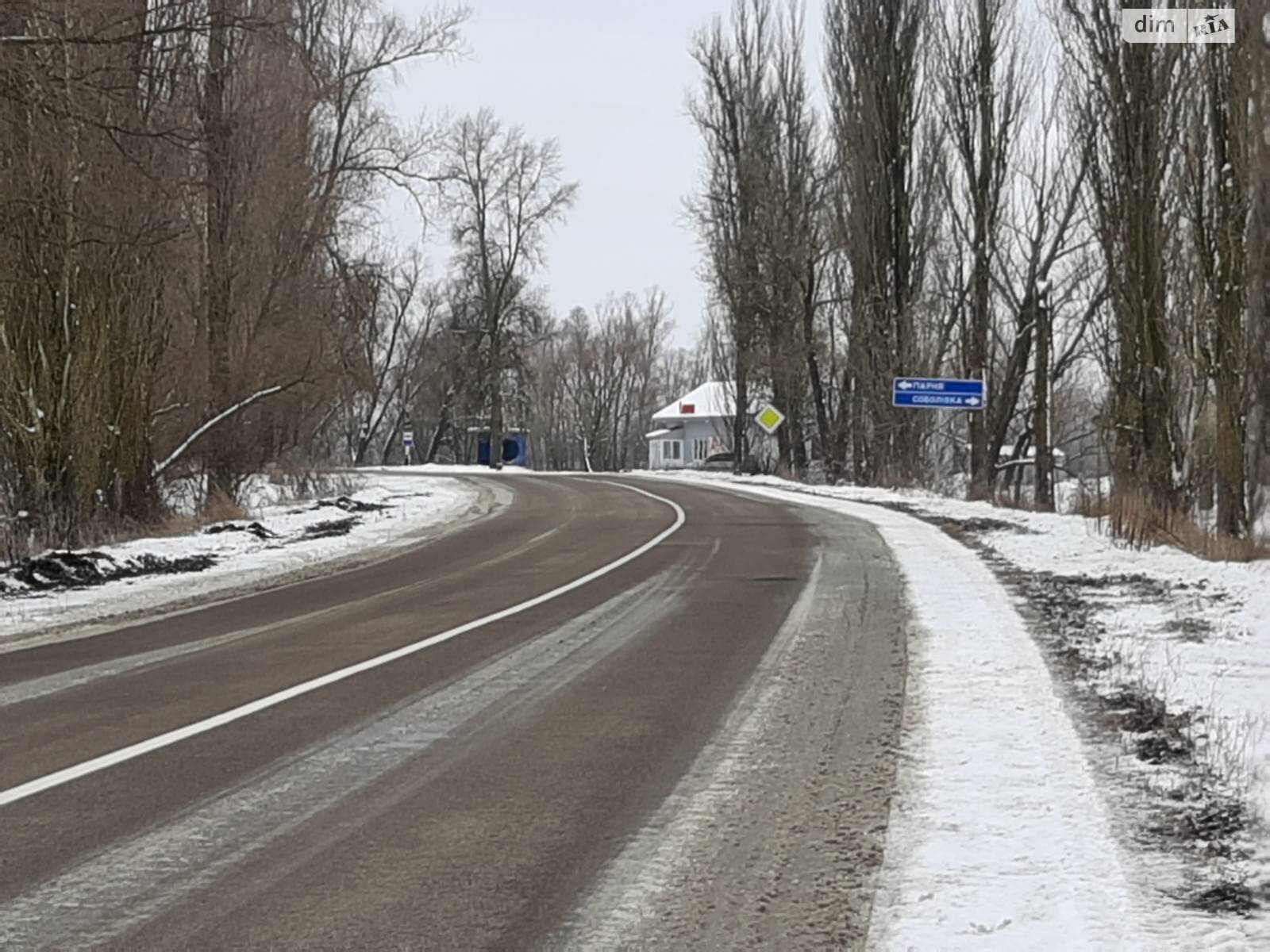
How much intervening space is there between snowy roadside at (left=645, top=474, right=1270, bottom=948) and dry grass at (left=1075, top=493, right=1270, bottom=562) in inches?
14.5

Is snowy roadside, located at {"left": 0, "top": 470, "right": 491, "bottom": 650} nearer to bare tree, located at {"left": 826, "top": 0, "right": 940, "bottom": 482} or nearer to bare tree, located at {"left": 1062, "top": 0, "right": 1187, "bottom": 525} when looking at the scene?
bare tree, located at {"left": 1062, "top": 0, "right": 1187, "bottom": 525}

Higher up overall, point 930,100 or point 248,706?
point 930,100

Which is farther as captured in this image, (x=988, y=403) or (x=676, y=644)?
(x=988, y=403)

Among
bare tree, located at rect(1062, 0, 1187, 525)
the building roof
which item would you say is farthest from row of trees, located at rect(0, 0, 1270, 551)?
the building roof

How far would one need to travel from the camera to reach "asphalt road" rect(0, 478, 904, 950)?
473 centimetres

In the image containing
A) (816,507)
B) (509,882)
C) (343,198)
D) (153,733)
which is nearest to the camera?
(509,882)

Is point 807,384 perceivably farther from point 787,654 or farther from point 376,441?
point 376,441

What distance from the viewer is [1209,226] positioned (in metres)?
19.0

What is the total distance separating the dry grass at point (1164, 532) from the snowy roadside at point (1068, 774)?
0.37 meters

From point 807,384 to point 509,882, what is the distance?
4222cm

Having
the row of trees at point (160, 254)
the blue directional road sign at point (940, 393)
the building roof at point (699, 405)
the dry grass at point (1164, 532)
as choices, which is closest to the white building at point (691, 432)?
the building roof at point (699, 405)

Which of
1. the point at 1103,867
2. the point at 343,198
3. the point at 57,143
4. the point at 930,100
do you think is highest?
the point at 930,100

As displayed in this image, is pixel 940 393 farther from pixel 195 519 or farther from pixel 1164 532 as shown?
pixel 195 519

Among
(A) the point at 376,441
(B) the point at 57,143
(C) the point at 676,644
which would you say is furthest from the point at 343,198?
(A) the point at 376,441
